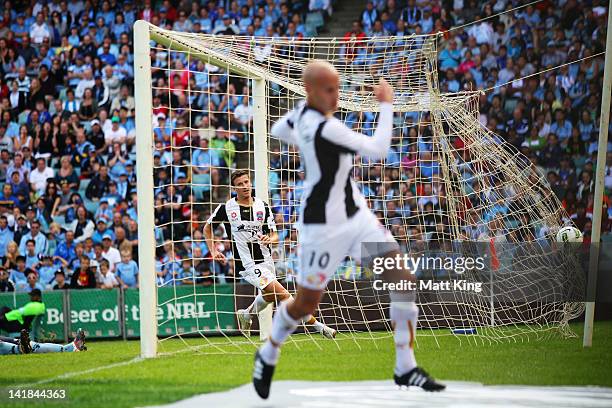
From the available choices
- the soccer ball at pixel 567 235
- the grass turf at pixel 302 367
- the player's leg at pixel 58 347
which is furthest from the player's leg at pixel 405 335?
the player's leg at pixel 58 347

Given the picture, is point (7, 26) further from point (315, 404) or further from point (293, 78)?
point (315, 404)

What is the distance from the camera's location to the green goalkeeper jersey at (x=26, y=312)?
1515 cm

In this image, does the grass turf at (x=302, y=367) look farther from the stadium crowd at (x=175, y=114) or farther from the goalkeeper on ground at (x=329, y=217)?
the stadium crowd at (x=175, y=114)

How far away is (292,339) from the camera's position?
12930 mm

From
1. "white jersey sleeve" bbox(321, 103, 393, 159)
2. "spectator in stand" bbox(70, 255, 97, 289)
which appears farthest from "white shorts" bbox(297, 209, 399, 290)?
"spectator in stand" bbox(70, 255, 97, 289)

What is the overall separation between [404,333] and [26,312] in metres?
9.34

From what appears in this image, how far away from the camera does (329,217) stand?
7.20 m

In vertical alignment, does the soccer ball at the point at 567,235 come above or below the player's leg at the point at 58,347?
above

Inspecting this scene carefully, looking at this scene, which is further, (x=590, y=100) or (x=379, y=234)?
(x=590, y=100)

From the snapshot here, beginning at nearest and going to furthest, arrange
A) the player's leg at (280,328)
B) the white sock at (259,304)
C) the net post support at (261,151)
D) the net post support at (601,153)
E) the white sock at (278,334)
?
the player's leg at (280,328), the white sock at (278,334), the net post support at (601,153), the white sock at (259,304), the net post support at (261,151)

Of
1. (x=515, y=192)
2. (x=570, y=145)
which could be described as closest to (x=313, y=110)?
(x=515, y=192)

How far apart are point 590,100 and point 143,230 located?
11.2 meters

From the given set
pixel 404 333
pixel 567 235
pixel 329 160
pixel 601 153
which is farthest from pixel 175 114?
pixel 404 333

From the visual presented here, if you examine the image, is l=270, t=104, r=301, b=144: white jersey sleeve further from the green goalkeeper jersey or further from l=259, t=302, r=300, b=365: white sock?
the green goalkeeper jersey
